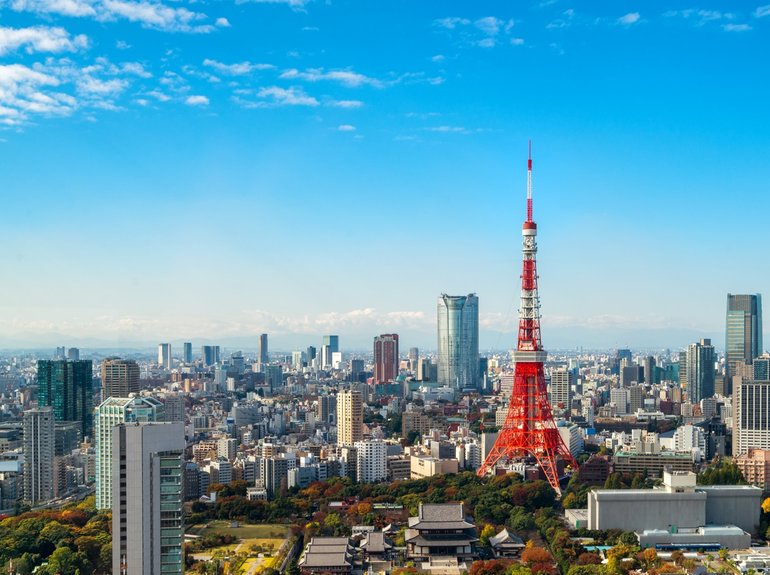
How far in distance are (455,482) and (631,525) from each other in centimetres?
370

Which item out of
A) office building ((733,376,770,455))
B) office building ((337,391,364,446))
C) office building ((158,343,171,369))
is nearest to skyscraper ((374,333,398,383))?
office building ((158,343,171,369))

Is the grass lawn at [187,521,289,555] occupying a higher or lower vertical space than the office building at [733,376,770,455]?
lower

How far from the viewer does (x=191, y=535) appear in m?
12.5

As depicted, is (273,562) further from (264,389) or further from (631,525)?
(264,389)

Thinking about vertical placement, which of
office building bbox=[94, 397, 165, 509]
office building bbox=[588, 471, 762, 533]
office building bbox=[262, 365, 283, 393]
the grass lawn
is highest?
office building bbox=[94, 397, 165, 509]

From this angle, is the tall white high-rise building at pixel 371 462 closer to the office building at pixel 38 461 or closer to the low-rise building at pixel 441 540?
the office building at pixel 38 461

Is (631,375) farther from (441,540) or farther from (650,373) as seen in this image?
(441,540)

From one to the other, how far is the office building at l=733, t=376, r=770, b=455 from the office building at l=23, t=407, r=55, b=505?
14.2 meters

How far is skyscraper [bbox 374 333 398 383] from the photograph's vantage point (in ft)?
149

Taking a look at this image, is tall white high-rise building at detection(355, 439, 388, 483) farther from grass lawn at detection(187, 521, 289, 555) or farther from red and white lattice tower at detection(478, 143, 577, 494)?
grass lawn at detection(187, 521, 289, 555)

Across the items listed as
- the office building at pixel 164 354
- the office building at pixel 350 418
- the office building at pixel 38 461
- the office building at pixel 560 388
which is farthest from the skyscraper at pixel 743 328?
the office building at pixel 38 461

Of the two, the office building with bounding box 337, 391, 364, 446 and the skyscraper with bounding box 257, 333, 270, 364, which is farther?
the skyscraper with bounding box 257, 333, 270, 364

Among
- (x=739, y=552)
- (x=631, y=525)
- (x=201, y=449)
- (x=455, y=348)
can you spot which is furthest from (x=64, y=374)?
(x=455, y=348)

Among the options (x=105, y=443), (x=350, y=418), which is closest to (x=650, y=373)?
(x=350, y=418)
